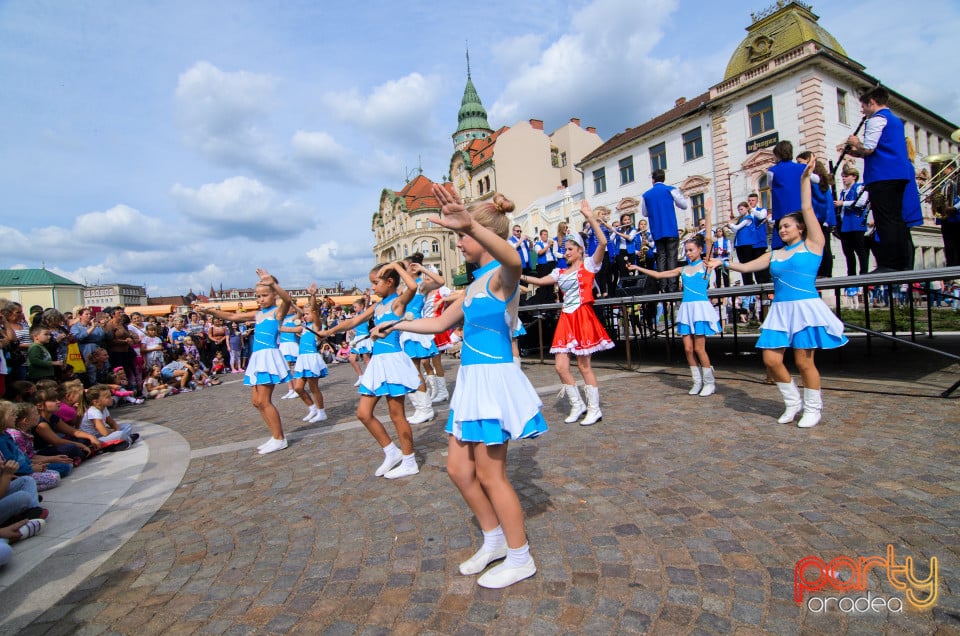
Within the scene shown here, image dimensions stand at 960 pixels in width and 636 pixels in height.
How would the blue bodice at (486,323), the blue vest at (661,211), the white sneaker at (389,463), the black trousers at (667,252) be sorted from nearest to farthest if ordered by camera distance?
the blue bodice at (486,323) < the white sneaker at (389,463) < the blue vest at (661,211) < the black trousers at (667,252)

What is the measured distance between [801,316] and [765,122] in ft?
84.6

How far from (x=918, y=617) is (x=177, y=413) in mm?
11350

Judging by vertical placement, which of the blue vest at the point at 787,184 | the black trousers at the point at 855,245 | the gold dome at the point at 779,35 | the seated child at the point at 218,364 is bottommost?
the seated child at the point at 218,364

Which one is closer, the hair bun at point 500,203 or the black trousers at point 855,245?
the hair bun at point 500,203

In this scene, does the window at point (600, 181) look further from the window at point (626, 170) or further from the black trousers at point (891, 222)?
the black trousers at point (891, 222)

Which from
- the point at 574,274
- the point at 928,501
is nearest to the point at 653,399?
the point at 574,274

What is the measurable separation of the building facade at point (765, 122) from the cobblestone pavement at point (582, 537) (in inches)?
920

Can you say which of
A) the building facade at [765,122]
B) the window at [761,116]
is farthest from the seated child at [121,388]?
the window at [761,116]

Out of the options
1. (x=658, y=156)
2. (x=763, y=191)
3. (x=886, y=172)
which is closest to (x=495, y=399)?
(x=886, y=172)

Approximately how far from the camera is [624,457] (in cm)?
458

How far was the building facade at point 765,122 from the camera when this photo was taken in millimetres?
23547

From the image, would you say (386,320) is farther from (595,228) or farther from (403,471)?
(595,228)

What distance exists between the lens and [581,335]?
6.11 m

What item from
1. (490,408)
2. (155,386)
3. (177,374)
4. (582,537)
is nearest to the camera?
(490,408)
